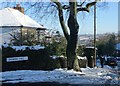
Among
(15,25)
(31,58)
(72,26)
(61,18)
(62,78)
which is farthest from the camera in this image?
(15,25)

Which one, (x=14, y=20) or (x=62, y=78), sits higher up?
(x=14, y=20)

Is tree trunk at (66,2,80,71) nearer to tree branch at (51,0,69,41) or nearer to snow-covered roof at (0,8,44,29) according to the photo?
tree branch at (51,0,69,41)

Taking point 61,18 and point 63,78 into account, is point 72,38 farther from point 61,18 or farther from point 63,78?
point 63,78

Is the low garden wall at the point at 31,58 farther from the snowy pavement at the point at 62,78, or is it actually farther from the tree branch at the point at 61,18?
the snowy pavement at the point at 62,78

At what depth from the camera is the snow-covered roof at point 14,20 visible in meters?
37.7

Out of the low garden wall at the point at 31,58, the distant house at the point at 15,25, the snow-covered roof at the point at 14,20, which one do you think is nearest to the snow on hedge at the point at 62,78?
the low garden wall at the point at 31,58

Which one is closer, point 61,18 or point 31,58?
point 61,18

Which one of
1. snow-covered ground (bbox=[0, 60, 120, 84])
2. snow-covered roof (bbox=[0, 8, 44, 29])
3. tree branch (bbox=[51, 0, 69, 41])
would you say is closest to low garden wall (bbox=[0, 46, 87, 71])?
tree branch (bbox=[51, 0, 69, 41])

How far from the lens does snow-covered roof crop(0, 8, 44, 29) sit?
3772 cm

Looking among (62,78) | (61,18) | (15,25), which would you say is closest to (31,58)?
(61,18)

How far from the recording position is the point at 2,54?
24.5 meters

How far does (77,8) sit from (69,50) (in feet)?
10.2

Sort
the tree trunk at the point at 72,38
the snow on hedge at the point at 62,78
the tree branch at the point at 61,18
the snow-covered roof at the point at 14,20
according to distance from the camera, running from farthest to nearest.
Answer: the snow-covered roof at the point at 14,20
the tree branch at the point at 61,18
the tree trunk at the point at 72,38
the snow on hedge at the point at 62,78

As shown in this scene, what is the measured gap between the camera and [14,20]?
38.2 m
